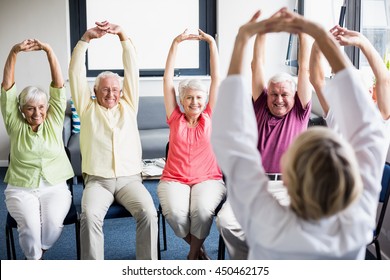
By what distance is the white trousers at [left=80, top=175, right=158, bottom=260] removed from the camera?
10.0 feet

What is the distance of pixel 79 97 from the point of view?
3271 millimetres

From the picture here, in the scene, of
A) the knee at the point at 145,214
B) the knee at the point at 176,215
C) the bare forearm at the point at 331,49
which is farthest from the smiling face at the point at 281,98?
the bare forearm at the point at 331,49

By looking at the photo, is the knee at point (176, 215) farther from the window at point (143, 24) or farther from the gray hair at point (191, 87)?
the window at point (143, 24)

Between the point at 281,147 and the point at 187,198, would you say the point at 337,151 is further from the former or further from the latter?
the point at 187,198

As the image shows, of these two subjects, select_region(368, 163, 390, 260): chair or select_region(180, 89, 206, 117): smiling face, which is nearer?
select_region(368, 163, 390, 260): chair

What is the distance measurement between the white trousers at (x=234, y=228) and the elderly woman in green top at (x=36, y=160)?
0.86m

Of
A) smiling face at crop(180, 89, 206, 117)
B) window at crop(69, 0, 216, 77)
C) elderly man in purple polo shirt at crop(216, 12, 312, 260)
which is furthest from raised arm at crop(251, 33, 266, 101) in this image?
window at crop(69, 0, 216, 77)

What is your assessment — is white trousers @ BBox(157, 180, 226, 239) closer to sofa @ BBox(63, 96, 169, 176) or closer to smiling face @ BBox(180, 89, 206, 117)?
smiling face @ BBox(180, 89, 206, 117)

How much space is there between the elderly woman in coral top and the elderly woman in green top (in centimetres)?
58

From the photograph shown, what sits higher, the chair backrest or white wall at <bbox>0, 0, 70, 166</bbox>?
white wall at <bbox>0, 0, 70, 166</bbox>

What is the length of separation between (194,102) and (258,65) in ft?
1.55

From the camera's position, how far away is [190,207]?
10.5ft

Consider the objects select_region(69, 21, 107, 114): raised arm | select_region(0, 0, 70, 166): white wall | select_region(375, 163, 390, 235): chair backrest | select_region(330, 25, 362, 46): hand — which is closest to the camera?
select_region(330, 25, 362, 46): hand

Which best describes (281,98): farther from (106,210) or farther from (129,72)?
Result: (106,210)
